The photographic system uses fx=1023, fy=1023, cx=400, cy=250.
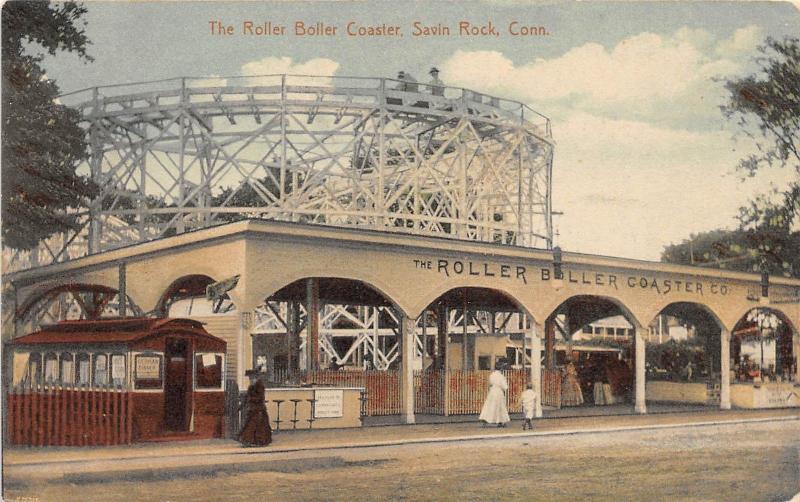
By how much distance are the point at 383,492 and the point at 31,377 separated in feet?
22.5

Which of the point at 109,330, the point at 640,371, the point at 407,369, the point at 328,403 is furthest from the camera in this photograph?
the point at 640,371

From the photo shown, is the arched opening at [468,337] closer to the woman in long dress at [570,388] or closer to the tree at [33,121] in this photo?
the woman in long dress at [570,388]

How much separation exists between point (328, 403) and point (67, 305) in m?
5.69

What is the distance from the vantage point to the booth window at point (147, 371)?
55.6 feet

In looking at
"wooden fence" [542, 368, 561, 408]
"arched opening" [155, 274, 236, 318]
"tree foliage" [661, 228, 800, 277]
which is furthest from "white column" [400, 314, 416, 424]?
"tree foliage" [661, 228, 800, 277]

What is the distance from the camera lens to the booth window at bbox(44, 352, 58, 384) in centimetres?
1762

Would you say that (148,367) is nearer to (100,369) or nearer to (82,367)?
(100,369)

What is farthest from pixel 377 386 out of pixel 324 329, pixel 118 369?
pixel 324 329

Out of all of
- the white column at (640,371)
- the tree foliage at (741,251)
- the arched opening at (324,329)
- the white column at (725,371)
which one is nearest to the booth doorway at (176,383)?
the arched opening at (324,329)

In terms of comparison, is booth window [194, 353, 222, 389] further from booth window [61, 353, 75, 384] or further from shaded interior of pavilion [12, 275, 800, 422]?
booth window [61, 353, 75, 384]

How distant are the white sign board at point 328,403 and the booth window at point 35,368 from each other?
5388 mm

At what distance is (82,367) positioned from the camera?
17344 millimetres

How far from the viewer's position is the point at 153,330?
17.2 m

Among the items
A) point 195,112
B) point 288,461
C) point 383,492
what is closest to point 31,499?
point 288,461
